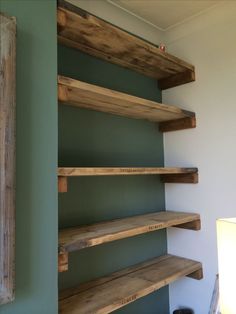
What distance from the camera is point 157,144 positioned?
2.22m

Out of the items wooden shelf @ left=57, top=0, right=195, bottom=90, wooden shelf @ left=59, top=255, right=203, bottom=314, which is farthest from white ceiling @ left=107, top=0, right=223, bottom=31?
wooden shelf @ left=59, top=255, right=203, bottom=314

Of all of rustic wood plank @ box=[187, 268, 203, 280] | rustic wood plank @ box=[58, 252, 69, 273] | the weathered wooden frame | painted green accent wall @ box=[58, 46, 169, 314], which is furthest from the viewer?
rustic wood plank @ box=[187, 268, 203, 280]

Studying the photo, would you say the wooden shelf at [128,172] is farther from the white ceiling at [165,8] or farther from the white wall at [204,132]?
the white ceiling at [165,8]

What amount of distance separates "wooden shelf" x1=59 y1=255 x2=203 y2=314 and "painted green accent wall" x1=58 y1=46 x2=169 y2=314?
0.07 metres

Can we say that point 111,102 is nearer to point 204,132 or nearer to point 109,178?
point 109,178

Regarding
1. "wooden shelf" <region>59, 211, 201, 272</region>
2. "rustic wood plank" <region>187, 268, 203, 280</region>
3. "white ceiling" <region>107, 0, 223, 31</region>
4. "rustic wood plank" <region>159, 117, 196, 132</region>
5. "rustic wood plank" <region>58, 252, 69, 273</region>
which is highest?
"white ceiling" <region>107, 0, 223, 31</region>

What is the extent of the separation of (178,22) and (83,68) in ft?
3.09

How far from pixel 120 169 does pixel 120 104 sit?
420mm

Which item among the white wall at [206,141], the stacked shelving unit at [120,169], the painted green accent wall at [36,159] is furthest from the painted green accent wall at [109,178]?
the painted green accent wall at [36,159]

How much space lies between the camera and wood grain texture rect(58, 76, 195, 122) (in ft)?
4.23

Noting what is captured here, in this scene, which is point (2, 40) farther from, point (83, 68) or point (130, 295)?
point (130, 295)

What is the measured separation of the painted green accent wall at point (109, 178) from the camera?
1.61m

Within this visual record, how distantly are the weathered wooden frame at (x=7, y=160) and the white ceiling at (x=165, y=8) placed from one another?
45.2 inches

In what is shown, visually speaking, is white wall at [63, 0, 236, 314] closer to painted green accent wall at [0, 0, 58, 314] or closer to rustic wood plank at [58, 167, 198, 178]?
rustic wood plank at [58, 167, 198, 178]
